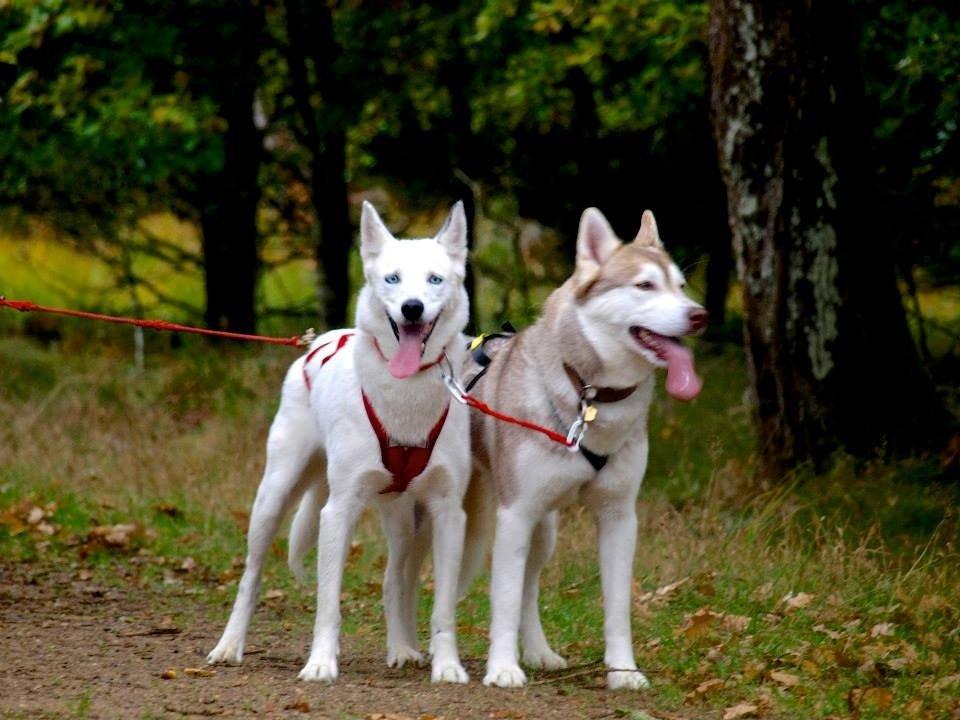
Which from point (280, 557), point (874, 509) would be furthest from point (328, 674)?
point (874, 509)

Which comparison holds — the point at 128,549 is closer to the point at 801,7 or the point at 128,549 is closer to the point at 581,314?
the point at 581,314

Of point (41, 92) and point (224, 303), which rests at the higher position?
point (41, 92)

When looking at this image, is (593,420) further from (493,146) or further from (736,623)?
(493,146)

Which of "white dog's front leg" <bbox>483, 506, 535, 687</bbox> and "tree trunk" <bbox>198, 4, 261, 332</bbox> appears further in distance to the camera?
"tree trunk" <bbox>198, 4, 261, 332</bbox>

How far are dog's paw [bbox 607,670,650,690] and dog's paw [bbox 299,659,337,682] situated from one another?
1.11 m

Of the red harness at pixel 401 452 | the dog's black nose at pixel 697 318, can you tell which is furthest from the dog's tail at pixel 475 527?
the dog's black nose at pixel 697 318

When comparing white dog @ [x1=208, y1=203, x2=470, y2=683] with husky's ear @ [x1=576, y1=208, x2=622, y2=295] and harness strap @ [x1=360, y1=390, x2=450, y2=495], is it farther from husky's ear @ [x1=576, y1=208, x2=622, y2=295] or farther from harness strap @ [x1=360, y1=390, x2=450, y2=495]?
husky's ear @ [x1=576, y1=208, x2=622, y2=295]

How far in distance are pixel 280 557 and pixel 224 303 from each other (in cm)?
841

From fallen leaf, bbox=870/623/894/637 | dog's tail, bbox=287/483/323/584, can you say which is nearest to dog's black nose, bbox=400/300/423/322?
dog's tail, bbox=287/483/323/584

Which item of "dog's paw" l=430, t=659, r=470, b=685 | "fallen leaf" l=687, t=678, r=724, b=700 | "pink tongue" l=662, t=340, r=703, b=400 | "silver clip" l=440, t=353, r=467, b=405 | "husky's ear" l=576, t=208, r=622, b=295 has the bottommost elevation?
"fallen leaf" l=687, t=678, r=724, b=700

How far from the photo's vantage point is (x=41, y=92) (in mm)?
16578

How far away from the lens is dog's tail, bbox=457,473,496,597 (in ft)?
21.9

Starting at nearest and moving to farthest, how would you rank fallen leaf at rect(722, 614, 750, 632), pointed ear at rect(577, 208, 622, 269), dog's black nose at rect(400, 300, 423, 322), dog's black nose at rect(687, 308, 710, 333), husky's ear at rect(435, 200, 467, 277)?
dog's black nose at rect(687, 308, 710, 333)
dog's black nose at rect(400, 300, 423, 322)
pointed ear at rect(577, 208, 622, 269)
husky's ear at rect(435, 200, 467, 277)
fallen leaf at rect(722, 614, 750, 632)

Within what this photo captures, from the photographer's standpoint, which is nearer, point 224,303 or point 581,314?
point 581,314
